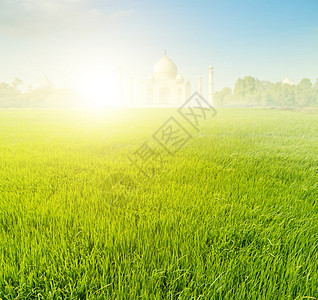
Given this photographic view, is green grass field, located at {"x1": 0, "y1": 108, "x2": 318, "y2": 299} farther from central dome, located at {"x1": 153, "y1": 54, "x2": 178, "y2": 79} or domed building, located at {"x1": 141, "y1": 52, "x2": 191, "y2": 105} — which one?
central dome, located at {"x1": 153, "y1": 54, "x2": 178, "y2": 79}

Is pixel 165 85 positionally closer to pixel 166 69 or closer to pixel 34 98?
pixel 166 69

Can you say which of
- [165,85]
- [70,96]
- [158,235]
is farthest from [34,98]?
Answer: [158,235]

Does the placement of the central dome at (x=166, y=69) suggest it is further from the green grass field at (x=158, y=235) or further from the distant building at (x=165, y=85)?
the green grass field at (x=158, y=235)

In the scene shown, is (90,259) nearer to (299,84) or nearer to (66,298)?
(66,298)

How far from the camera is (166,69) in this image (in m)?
57.5

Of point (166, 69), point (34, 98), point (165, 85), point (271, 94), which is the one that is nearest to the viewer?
point (34, 98)

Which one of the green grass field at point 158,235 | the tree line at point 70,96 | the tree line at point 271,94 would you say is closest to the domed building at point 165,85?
the tree line at point 271,94

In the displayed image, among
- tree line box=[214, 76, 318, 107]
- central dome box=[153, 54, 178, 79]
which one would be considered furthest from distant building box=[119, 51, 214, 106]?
tree line box=[214, 76, 318, 107]

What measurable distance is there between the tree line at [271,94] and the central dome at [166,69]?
18585 mm

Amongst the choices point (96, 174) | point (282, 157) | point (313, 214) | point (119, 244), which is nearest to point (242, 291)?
point (119, 244)

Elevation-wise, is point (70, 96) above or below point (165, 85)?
below

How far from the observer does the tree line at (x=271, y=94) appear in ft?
160

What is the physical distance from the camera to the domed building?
57.1m

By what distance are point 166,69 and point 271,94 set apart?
28065 mm
